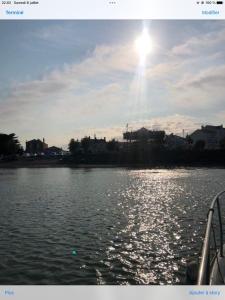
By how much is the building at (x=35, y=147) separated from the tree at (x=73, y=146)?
116ft

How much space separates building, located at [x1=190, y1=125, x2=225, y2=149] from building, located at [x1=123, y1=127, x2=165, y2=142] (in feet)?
42.5

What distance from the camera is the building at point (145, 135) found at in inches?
4652

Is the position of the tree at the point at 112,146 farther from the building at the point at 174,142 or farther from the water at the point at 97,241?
the water at the point at 97,241

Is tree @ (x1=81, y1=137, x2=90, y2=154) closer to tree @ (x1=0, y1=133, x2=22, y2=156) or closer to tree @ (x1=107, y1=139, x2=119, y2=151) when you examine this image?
tree @ (x1=107, y1=139, x2=119, y2=151)

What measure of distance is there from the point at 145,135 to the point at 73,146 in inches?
887

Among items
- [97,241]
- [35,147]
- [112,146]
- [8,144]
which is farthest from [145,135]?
[97,241]

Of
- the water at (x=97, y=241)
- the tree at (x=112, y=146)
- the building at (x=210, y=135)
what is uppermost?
the building at (x=210, y=135)

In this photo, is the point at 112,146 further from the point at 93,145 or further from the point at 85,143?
the point at 93,145

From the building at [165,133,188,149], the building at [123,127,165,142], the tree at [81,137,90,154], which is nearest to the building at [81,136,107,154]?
the tree at [81,137,90,154]

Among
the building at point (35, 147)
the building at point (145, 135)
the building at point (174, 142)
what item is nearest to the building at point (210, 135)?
the building at point (174, 142)

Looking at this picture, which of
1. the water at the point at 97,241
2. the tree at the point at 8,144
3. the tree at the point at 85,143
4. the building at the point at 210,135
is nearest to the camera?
the water at the point at 97,241

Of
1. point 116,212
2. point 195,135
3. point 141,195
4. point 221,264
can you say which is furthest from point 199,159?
point 221,264

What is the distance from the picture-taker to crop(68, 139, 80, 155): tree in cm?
12838
